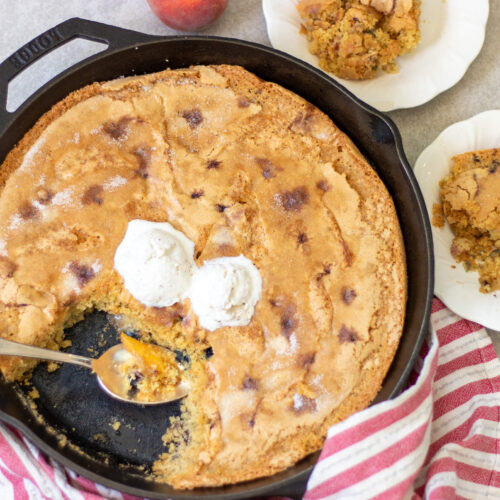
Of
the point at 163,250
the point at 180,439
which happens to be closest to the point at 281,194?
the point at 163,250

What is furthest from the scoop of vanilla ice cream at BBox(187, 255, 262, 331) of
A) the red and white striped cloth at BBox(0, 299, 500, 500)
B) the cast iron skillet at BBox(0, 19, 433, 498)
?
the red and white striped cloth at BBox(0, 299, 500, 500)

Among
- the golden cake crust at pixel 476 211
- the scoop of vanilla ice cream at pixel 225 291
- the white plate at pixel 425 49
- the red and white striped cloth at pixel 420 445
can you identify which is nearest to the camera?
the red and white striped cloth at pixel 420 445

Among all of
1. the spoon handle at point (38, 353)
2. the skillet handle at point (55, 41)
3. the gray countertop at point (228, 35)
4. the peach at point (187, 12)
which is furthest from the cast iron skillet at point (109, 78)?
the gray countertop at point (228, 35)

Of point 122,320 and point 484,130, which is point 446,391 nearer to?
point 484,130

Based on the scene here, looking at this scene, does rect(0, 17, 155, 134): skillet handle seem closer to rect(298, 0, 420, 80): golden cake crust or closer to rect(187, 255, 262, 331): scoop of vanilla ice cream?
rect(298, 0, 420, 80): golden cake crust

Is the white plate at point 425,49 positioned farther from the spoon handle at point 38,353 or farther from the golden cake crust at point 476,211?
the spoon handle at point 38,353

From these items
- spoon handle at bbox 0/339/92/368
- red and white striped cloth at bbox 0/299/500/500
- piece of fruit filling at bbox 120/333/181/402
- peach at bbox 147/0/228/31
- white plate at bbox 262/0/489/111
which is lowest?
red and white striped cloth at bbox 0/299/500/500

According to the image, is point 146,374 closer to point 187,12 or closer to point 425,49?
point 187,12
